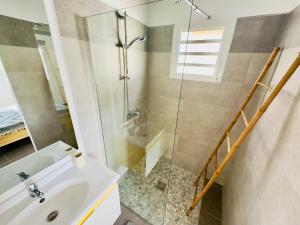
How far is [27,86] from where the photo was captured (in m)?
0.82

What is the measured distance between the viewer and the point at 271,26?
103 cm

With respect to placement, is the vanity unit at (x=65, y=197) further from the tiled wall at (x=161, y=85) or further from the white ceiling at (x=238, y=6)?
the white ceiling at (x=238, y=6)

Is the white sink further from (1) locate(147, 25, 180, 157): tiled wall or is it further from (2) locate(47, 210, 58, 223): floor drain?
(1) locate(147, 25, 180, 157): tiled wall

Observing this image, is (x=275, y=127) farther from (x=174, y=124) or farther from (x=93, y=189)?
(x=93, y=189)

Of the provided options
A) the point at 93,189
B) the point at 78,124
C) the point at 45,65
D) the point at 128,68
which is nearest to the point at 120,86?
the point at 128,68

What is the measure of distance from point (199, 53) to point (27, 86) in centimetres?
159

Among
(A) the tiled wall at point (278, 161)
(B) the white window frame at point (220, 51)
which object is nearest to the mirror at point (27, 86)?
(B) the white window frame at point (220, 51)

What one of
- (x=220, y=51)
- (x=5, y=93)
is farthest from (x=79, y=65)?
(x=220, y=51)

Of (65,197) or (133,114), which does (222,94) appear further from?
(65,197)

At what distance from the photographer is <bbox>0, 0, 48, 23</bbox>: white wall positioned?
68 centimetres

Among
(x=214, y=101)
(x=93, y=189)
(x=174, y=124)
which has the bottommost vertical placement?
(x=93, y=189)

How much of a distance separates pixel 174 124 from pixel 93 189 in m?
1.17

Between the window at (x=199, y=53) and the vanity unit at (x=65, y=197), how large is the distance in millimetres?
1385

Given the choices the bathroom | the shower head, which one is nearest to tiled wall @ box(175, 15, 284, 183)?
the bathroom
